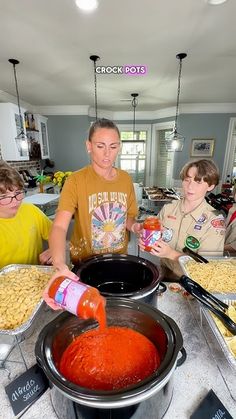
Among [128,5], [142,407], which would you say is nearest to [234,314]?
[142,407]

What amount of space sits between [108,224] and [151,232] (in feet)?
1.23

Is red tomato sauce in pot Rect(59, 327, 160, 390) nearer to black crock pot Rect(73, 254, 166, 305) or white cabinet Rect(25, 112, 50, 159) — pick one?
black crock pot Rect(73, 254, 166, 305)

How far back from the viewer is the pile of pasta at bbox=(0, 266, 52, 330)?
66cm

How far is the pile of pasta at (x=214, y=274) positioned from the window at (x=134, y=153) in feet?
17.6

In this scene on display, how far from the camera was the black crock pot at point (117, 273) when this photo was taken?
871 millimetres

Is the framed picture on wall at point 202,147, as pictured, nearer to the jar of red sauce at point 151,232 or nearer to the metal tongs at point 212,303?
the jar of red sauce at point 151,232

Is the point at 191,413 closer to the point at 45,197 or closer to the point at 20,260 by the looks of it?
the point at 20,260

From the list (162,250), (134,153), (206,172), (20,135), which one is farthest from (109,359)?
(134,153)

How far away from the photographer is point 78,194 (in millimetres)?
1115

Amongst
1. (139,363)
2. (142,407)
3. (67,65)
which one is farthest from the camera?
(67,65)

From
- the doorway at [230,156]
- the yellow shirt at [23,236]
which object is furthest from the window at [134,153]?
the yellow shirt at [23,236]

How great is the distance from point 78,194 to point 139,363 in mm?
763

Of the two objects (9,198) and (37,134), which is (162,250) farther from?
(37,134)

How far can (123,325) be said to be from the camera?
2.25 ft
